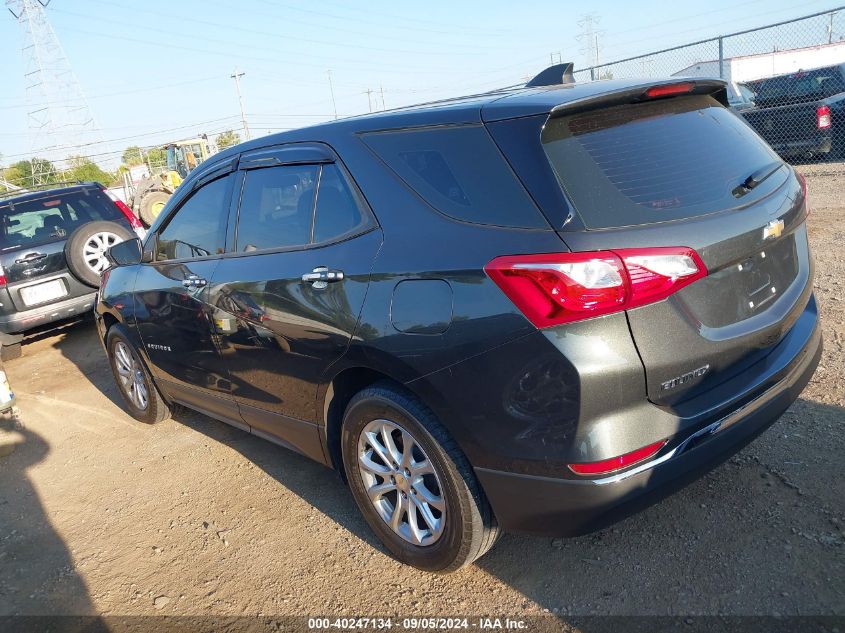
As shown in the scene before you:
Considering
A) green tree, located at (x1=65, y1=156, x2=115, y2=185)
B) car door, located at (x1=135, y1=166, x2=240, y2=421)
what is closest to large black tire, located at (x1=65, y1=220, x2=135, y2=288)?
car door, located at (x1=135, y1=166, x2=240, y2=421)

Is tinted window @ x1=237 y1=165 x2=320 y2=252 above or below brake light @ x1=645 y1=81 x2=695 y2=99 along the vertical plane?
below

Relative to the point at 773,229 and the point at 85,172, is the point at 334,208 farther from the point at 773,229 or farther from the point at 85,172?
the point at 85,172

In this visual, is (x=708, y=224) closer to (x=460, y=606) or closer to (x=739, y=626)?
(x=739, y=626)

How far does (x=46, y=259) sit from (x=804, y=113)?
39.0ft

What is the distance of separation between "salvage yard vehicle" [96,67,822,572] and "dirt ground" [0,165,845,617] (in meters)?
0.30

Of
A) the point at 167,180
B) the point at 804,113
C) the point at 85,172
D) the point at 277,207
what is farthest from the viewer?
the point at 85,172

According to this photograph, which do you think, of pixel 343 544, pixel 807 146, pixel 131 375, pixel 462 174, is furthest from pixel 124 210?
pixel 807 146

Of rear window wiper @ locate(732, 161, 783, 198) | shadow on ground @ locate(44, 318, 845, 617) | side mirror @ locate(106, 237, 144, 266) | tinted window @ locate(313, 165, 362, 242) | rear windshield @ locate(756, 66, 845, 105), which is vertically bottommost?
shadow on ground @ locate(44, 318, 845, 617)

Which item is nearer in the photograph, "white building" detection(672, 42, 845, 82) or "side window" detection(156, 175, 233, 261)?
"side window" detection(156, 175, 233, 261)

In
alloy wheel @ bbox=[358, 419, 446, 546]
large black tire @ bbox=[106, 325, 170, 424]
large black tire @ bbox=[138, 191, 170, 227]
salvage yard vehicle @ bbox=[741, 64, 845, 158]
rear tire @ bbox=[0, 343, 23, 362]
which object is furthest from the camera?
large black tire @ bbox=[138, 191, 170, 227]

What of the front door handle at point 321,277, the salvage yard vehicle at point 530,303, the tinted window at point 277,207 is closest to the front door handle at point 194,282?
the tinted window at point 277,207

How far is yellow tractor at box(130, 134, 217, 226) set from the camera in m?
14.9

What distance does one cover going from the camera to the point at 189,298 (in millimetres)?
3699

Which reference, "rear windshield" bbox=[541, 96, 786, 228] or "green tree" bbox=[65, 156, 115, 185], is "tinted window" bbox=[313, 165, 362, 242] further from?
"green tree" bbox=[65, 156, 115, 185]
